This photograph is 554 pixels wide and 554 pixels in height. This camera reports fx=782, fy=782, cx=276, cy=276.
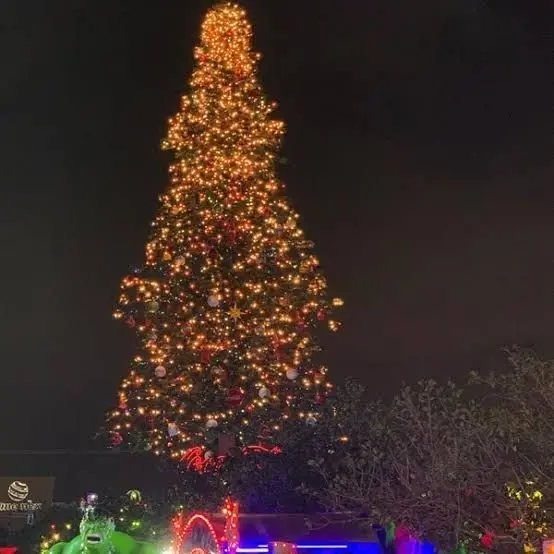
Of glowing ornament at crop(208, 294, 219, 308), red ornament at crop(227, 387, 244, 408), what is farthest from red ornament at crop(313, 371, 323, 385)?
glowing ornament at crop(208, 294, 219, 308)

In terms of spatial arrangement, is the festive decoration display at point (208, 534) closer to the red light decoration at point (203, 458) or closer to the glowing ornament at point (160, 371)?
the red light decoration at point (203, 458)

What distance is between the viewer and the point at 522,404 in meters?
5.29

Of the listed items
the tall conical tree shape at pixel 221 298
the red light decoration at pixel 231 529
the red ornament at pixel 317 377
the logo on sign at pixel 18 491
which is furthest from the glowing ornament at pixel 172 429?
the logo on sign at pixel 18 491

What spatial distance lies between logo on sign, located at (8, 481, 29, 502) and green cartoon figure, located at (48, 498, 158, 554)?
45.6 ft

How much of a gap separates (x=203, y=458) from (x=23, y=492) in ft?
46.8

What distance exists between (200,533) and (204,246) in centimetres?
475

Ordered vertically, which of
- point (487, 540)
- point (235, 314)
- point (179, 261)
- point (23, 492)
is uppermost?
point (179, 261)

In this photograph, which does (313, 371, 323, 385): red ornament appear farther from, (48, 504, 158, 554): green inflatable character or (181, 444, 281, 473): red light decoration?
(48, 504, 158, 554): green inflatable character

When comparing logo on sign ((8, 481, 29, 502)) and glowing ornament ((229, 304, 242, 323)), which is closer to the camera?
glowing ornament ((229, 304, 242, 323))

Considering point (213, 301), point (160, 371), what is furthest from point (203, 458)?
point (213, 301)

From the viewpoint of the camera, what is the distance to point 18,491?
22516 millimetres

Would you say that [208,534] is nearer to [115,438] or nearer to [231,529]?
[231,529]

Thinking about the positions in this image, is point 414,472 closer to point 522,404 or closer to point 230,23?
point 522,404

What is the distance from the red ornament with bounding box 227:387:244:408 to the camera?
10258 millimetres
